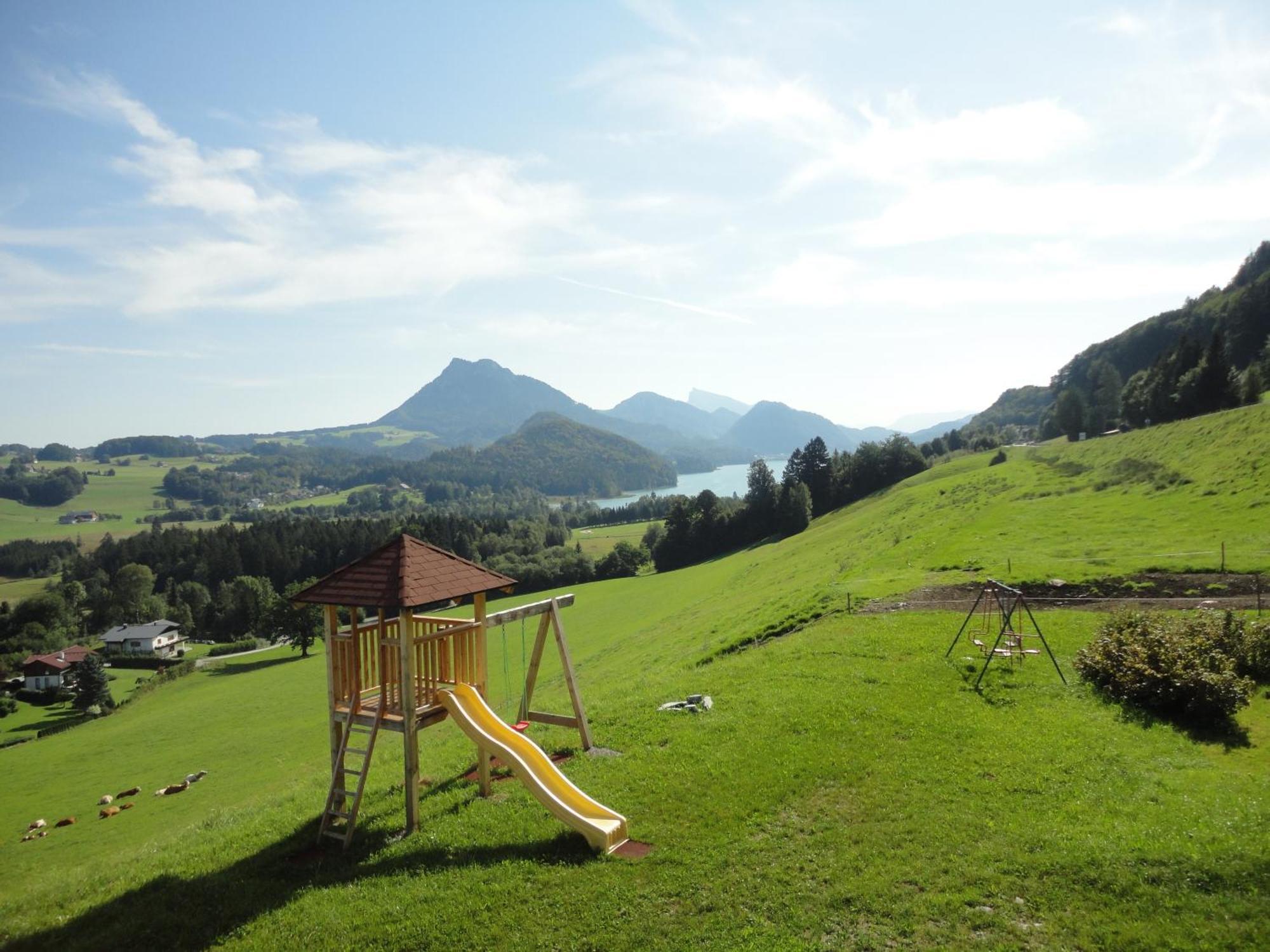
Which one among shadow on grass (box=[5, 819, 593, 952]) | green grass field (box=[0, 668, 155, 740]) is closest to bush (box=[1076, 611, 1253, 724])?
shadow on grass (box=[5, 819, 593, 952])

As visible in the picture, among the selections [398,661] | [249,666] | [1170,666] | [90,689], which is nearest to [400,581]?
[398,661]

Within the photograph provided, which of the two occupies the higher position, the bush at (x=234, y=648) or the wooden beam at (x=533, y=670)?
the wooden beam at (x=533, y=670)

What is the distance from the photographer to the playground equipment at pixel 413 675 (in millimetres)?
11688

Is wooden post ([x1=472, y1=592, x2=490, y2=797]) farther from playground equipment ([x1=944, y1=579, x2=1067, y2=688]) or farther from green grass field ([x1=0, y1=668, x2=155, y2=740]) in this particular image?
green grass field ([x1=0, y1=668, x2=155, y2=740])

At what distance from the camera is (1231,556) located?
24.4m

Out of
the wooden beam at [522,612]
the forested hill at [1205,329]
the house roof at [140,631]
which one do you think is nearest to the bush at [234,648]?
the house roof at [140,631]

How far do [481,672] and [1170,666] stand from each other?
14181mm

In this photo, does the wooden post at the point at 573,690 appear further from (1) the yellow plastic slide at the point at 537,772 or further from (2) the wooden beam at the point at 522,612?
(1) the yellow plastic slide at the point at 537,772

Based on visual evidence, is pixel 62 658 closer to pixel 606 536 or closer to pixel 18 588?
pixel 18 588

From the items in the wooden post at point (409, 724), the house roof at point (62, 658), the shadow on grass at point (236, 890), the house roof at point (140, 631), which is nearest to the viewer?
the shadow on grass at point (236, 890)

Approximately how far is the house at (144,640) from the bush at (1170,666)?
10577cm

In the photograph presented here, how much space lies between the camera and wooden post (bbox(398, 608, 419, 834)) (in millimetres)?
11961

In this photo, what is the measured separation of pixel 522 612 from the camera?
15.2m

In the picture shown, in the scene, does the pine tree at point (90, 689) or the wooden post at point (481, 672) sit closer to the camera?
the wooden post at point (481, 672)
